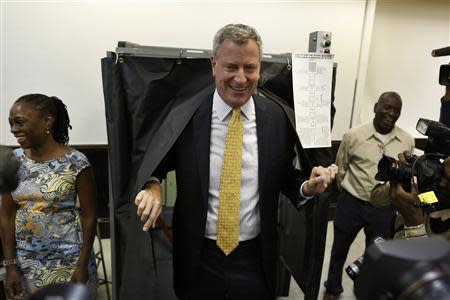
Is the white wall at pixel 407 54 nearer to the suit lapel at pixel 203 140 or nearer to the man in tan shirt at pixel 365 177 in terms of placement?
the man in tan shirt at pixel 365 177

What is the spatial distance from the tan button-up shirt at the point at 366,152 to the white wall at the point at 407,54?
0.99m

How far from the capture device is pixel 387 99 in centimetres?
229

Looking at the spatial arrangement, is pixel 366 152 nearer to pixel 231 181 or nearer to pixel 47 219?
pixel 231 181

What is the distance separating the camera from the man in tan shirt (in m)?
2.31

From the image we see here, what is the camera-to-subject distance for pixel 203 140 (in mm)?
1346

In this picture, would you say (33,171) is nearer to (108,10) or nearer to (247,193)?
(247,193)

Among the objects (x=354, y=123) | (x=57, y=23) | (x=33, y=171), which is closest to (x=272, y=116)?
(x=33, y=171)

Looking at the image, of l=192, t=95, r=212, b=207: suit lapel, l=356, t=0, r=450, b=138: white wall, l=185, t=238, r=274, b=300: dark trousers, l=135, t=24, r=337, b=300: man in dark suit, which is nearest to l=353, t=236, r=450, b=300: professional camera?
l=135, t=24, r=337, b=300: man in dark suit

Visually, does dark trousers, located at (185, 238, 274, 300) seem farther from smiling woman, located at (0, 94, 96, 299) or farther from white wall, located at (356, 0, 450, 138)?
white wall, located at (356, 0, 450, 138)

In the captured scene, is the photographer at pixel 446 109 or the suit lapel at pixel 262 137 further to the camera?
the photographer at pixel 446 109

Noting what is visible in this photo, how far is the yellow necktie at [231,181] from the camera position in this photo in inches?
52.7

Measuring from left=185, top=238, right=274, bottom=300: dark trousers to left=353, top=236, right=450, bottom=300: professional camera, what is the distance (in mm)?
1032

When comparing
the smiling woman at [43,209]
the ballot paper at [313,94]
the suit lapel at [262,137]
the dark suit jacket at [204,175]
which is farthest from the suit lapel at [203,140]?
the smiling woman at [43,209]

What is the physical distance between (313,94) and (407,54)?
2.56 metres
